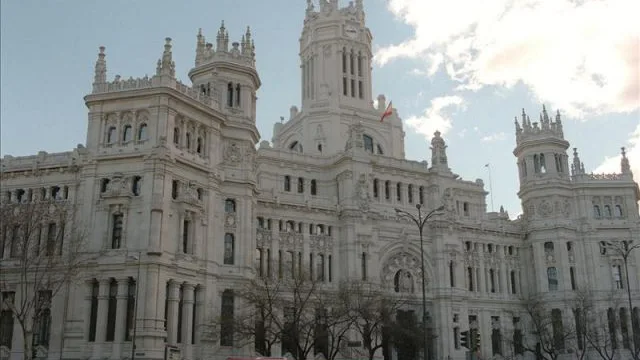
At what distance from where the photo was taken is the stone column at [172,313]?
5462 centimetres

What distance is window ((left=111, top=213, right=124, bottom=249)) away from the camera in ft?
183

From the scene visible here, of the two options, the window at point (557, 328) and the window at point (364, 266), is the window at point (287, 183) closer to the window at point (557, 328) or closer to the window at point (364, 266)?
the window at point (364, 266)

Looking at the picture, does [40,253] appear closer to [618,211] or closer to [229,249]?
[229,249]

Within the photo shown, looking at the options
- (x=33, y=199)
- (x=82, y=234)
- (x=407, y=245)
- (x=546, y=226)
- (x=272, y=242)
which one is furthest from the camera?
(x=546, y=226)

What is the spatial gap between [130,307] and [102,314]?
7.18 ft

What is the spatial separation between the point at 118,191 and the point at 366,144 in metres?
40.4

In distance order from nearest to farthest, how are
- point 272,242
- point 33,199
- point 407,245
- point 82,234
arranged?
point 82,234 → point 33,199 → point 272,242 → point 407,245

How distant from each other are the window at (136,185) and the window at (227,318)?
1194 cm

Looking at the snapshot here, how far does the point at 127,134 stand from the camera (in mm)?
58781

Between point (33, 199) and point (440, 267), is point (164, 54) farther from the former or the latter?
point (440, 267)

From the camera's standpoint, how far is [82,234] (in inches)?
2179

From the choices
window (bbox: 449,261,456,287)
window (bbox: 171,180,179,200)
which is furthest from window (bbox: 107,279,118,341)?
window (bbox: 449,261,456,287)

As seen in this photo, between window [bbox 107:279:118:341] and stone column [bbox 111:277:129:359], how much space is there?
62 centimetres

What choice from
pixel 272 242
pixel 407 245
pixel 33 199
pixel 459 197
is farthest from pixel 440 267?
pixel 33 199
